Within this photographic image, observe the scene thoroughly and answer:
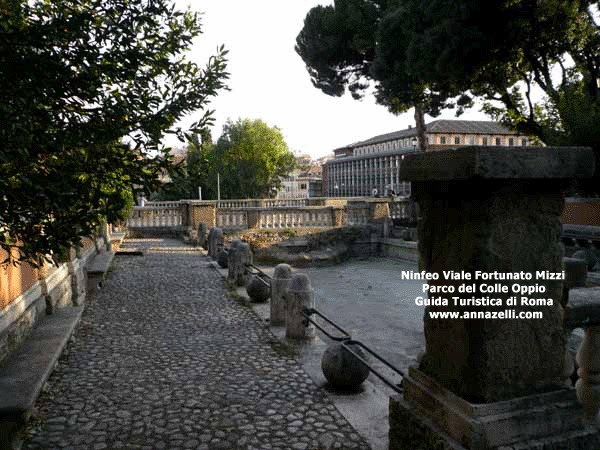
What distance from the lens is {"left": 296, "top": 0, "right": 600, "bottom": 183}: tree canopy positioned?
49.7ft

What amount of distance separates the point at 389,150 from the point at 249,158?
34.2 metres

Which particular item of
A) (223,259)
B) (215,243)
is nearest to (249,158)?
(215,243)

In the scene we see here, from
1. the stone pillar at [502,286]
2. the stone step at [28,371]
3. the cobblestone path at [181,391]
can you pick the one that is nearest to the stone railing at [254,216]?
the cobblestone path at [181,391]

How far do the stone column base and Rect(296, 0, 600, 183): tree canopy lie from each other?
14.3 m

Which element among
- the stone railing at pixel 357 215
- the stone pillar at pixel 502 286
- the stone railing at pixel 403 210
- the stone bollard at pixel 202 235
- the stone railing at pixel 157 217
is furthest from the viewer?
the stone railing at pixel 403 210

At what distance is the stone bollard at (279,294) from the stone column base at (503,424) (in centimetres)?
474

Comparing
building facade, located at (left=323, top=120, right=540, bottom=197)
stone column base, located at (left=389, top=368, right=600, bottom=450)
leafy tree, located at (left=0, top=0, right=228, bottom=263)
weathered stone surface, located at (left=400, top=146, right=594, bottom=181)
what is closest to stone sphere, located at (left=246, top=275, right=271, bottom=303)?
leafy tree, located at (left=0, top=0, right=228, bottom=263)

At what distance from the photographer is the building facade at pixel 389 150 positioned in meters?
76.4

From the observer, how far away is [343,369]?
4.86m

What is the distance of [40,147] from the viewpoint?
2748 millimetres

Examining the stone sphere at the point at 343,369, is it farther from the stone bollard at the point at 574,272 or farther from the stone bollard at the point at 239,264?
the stone bollard at the point at 239,264

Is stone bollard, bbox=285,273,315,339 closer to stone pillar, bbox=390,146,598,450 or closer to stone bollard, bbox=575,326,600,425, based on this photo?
stone pillar, bbox=390,146,598,450

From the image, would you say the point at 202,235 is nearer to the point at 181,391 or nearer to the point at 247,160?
the point at 181,391

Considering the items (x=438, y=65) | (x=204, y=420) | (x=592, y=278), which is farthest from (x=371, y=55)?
(x=204, y=420)
